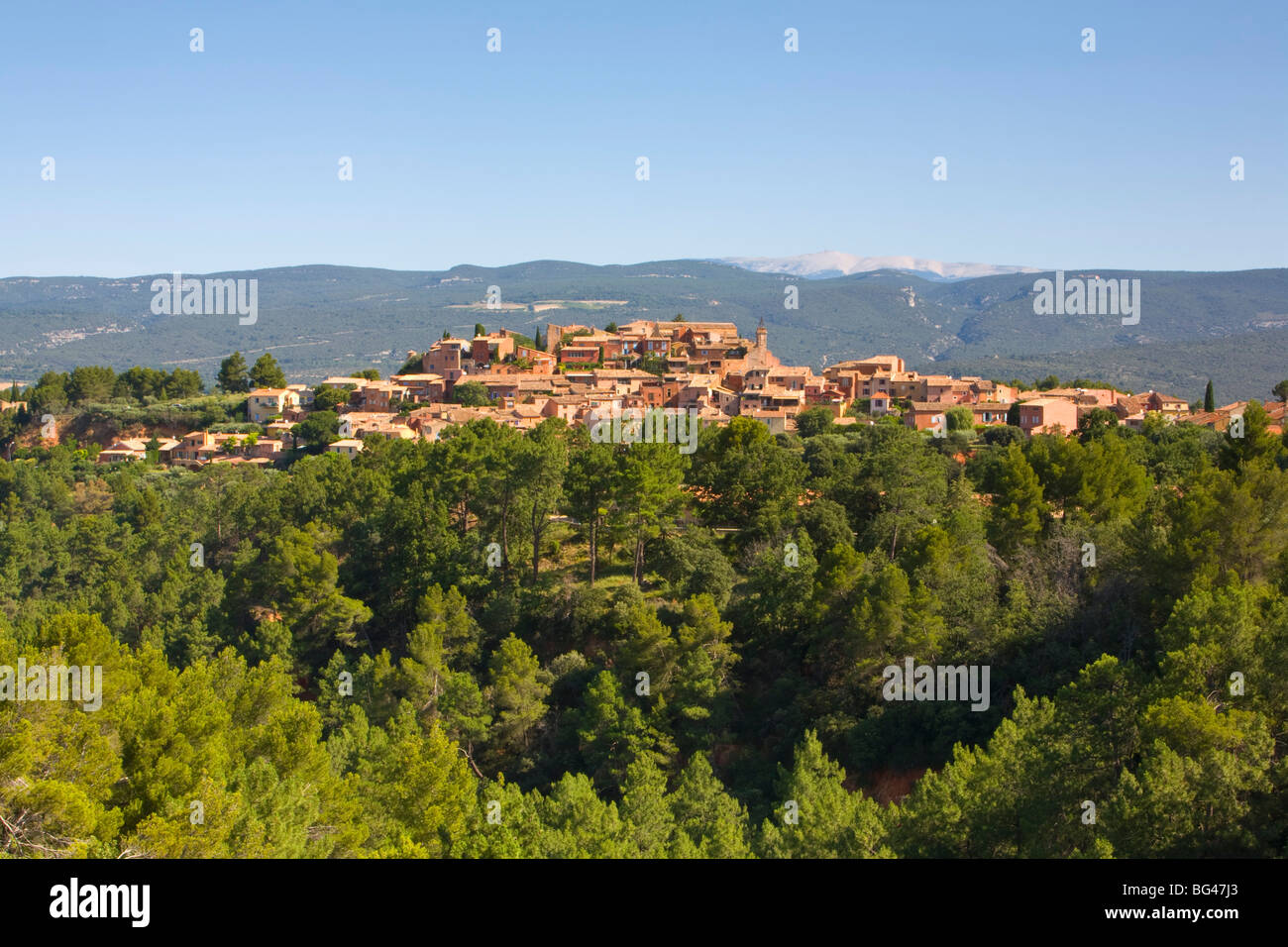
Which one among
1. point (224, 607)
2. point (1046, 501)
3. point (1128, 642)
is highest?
point (1046, 501)

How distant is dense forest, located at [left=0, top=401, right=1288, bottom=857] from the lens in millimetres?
18453

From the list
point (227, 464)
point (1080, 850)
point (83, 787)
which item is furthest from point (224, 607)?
point (1080, 850)

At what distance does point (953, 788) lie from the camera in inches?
785

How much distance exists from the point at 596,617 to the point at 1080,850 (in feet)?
62.1

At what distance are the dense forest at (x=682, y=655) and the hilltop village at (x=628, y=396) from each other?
41.5ft

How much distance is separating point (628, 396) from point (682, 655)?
41.3 metres

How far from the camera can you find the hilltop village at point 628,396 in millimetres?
63688

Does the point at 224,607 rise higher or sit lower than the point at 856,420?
lower

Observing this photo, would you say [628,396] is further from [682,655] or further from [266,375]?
[682,655]

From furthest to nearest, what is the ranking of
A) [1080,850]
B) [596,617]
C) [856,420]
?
[856,420], [596,617], [1080,850]

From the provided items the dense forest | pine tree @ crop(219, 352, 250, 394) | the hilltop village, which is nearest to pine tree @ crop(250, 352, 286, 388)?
pine tree @ crop(219, 352, 250, 394)

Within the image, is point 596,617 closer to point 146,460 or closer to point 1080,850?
point 1080,850

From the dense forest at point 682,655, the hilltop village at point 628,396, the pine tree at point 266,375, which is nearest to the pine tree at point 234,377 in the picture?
the pine tree at point 266,375

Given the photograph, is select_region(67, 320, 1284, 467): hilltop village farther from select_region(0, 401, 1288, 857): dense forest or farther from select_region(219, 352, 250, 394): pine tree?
select_region(0, 401, 1288, 857): dense forest
